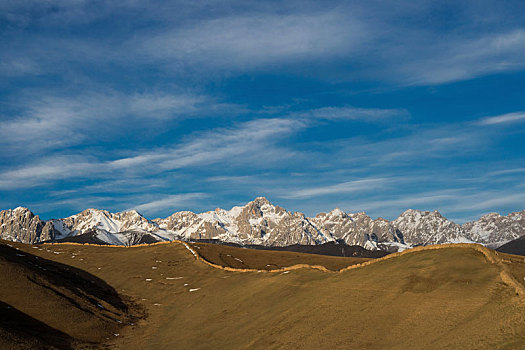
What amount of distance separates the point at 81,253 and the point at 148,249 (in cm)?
1743

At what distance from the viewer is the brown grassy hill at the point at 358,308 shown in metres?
34.3

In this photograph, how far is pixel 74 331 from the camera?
56.7 metres

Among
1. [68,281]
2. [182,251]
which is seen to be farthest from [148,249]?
[68,281]

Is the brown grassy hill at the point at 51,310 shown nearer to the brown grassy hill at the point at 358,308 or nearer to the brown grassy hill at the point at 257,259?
the brown grassy hill at the point at 358,308

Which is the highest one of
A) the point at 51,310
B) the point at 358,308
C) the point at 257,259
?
the point at 257,259

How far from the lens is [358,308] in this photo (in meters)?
44.2

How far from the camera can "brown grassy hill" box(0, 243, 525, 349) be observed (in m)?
34.3

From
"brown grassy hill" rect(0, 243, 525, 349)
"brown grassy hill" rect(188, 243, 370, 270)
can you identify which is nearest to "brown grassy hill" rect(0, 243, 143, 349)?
"brown grassy hill" rect(0, 243, 525, 349)

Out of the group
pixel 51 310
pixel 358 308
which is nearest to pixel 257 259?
pixel 51 310

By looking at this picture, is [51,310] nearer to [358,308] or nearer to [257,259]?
[358,308]

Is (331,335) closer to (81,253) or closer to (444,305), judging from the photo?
(444,305)

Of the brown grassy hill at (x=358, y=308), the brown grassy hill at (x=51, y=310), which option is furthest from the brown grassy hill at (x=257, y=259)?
the brown grassy hill at (x=51, y=310)

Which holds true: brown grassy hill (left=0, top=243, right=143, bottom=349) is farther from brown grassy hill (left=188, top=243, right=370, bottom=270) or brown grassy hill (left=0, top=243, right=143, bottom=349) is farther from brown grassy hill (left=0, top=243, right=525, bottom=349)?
brown grassy hill (left=188, top=243, right=370, bottom=270)

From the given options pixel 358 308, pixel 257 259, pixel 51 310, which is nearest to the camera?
pixel 358 308
